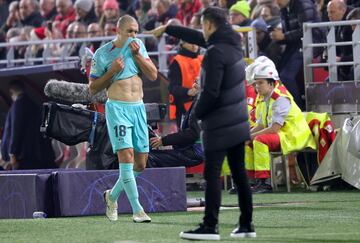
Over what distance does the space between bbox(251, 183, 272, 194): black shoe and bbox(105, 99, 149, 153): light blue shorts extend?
448 centimetres

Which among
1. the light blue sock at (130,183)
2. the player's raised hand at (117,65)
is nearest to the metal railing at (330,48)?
the player's raised hand at (117,65)

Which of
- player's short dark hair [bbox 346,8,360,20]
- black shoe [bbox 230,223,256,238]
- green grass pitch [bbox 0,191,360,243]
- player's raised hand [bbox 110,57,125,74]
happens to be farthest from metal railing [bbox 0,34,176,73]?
black shoe [bbox 230,223,256,238]

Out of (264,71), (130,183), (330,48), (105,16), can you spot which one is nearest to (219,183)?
(130,183)

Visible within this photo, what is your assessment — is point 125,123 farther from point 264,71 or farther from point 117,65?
point 264,71

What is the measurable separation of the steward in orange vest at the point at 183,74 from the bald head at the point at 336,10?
78.2 inches

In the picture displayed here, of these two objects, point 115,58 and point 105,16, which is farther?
point 105,16

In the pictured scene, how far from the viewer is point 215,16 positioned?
38.1 ft

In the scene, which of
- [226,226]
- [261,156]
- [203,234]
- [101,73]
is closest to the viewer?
[203,234]

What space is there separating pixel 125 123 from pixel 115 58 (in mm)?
688

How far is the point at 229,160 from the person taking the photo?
38.1 feet

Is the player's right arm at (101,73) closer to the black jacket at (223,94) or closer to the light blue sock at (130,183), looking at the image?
the light blue sock at (130,183)

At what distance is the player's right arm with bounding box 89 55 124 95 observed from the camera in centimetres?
1368

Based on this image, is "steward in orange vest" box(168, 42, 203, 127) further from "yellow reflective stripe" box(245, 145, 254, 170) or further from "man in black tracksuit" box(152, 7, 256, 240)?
"man in black tracksuit" box(152, 7, 256, 240)

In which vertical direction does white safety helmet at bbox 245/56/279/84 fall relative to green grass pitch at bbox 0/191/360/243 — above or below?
above
